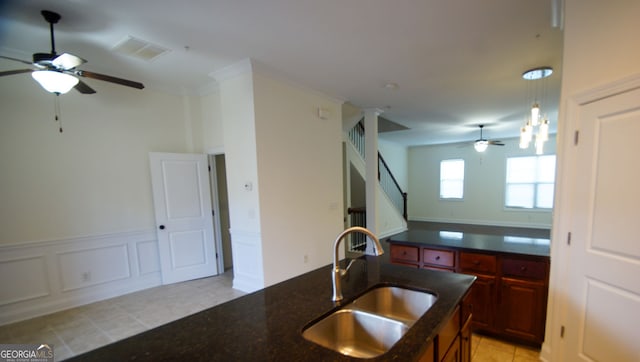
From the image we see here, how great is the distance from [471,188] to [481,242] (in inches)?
277

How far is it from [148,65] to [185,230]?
7.91 ft

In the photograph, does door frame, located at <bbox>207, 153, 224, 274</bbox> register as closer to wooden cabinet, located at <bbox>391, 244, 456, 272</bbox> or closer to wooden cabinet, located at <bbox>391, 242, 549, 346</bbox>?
wooden cabinet, located at <bbox>391, 244, 456, 272</bbox>

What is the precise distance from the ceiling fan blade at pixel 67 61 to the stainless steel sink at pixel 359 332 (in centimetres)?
283

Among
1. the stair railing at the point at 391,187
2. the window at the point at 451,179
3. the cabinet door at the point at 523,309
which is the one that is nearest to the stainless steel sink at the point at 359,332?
the cabinet door at the point at 523,309

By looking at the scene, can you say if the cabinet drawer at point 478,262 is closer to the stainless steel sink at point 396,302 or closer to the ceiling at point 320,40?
the stainless steel sink at point 396,302

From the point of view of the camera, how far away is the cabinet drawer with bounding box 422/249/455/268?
2.59m

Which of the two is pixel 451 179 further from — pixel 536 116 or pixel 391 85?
pixel 391 85

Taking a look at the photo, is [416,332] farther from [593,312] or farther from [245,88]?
[245,88]

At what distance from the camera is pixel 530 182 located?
7824mm

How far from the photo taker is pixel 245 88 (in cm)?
323

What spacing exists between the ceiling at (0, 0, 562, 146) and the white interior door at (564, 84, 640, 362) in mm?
1106

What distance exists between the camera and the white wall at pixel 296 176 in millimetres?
3338

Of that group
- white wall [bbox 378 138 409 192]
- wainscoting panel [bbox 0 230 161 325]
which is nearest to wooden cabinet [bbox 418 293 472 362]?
wainscoting panel [bbox 0 230 161 325]

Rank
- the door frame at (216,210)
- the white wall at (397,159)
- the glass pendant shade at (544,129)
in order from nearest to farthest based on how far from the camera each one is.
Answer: the glass pendant shade at (544,129) → the door frame at (216,210) → the white wall at (397,159)
